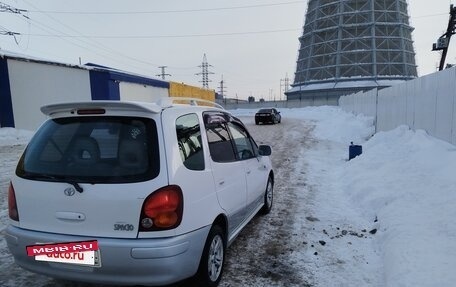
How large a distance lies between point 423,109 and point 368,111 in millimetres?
14065

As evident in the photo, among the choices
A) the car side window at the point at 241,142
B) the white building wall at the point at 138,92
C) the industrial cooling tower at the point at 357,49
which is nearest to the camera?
the car side window at the point at 241,142

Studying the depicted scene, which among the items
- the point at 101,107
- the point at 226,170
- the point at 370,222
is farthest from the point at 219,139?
the point at 370,222

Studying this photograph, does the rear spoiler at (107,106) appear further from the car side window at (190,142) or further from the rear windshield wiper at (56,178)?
the rear windshield wiper at (56,178)

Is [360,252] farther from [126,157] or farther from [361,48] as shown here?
[361,48]

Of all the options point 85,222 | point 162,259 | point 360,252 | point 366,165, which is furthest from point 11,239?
point 366,165

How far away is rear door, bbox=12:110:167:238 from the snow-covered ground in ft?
3.86

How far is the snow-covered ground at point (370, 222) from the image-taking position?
13.0ft

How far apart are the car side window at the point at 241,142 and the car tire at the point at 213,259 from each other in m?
1.25

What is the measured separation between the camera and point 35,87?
20.9 meters

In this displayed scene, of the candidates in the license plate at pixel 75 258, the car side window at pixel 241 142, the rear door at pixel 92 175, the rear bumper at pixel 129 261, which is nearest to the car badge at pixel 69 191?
the rear door at pixel 92 175

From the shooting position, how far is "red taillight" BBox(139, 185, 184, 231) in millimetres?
2973

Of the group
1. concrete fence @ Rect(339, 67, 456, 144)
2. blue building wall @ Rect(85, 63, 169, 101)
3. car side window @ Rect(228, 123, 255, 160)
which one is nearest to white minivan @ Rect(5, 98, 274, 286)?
car side window @ Rect(228, 123, 255, 160)

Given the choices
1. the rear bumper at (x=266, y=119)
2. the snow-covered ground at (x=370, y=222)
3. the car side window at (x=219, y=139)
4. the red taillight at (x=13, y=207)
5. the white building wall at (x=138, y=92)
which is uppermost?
the white building wall at (x=138, y=92)

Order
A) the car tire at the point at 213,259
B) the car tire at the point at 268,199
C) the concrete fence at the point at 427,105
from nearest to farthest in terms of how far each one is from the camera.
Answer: the car tire at the point at 213,259
the car tire at the point at 268,199
the concrete fence at the point at 427,105
